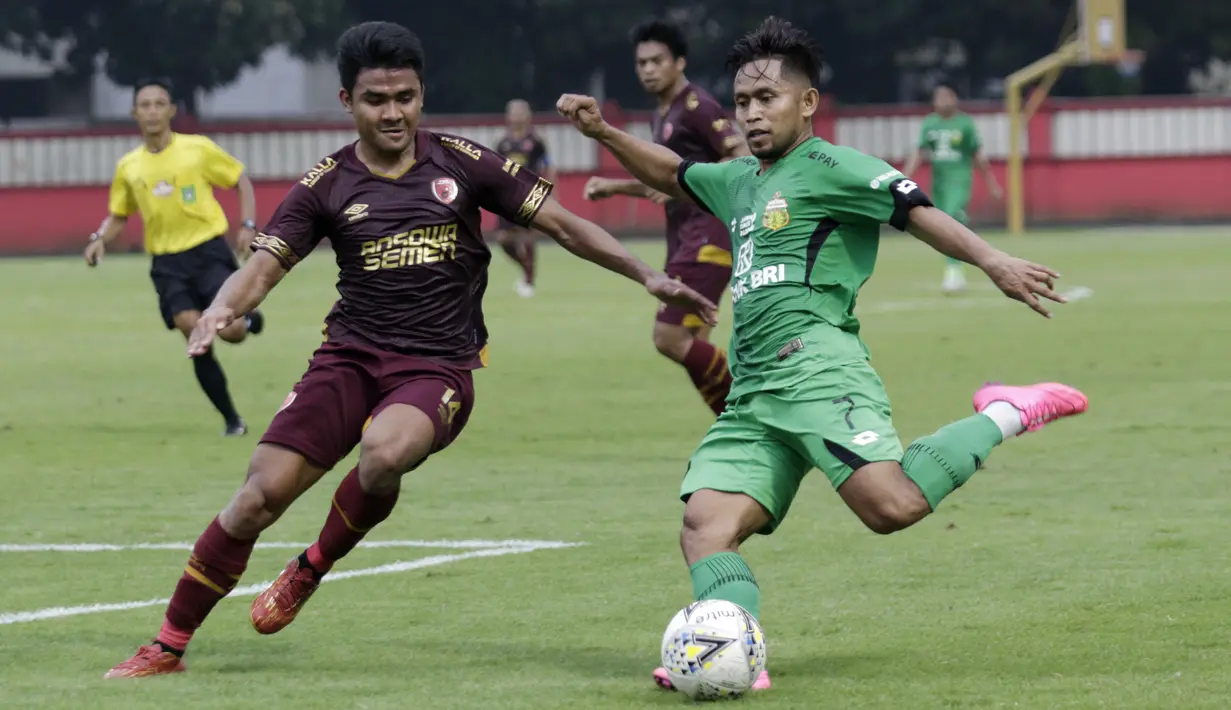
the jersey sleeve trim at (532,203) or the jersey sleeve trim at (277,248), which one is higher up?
the jersey sleeve trim at (532,203)

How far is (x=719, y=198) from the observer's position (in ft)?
22.0

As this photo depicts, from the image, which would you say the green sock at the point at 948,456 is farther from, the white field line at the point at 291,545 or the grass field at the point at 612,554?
the white field line at the point at 291,545

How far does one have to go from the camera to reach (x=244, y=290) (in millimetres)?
6488

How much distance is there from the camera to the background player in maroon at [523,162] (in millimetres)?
24516

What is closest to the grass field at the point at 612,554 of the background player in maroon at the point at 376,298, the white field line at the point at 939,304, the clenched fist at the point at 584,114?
the background player in maroon at the point at 376,298

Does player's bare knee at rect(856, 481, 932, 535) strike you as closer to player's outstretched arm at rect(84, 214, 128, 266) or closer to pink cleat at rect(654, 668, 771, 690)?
pink cleat at rect(654, 668, 771, 690)

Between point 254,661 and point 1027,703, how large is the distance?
230 centimetres

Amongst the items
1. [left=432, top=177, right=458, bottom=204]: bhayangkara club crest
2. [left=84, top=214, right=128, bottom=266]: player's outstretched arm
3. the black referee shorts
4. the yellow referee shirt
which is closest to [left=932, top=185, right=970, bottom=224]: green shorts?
the yellow referee shirt

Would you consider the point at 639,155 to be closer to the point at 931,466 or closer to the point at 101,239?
the point at 931,466

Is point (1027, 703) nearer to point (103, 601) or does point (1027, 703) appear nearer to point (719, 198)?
point (719, 198)

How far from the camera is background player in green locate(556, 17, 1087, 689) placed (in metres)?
6.07

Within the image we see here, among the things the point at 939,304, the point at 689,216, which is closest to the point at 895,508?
the point at 689,216

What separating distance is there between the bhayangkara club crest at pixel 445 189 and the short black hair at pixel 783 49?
38.0 inches

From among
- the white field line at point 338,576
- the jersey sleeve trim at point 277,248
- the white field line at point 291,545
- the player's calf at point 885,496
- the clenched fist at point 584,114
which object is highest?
the clenched fist at point 584,114
